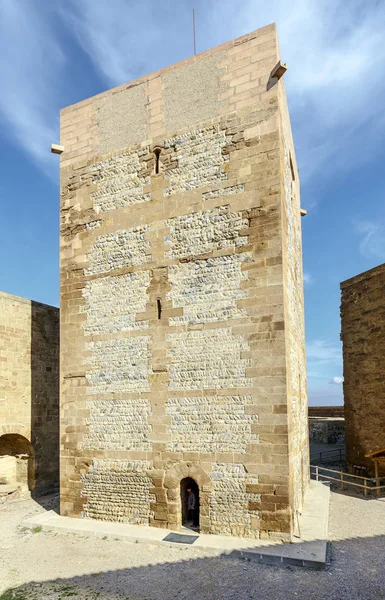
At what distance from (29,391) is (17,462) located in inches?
87.4

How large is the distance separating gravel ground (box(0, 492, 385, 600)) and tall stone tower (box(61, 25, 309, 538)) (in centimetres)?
103

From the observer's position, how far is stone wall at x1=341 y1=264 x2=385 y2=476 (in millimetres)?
14906

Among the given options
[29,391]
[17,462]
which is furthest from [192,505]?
[17,462]

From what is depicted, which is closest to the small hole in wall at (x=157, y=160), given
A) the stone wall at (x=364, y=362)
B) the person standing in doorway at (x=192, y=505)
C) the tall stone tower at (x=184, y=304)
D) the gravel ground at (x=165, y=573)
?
the tall stone tower at (x=184, y=304)

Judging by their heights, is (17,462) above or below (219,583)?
above

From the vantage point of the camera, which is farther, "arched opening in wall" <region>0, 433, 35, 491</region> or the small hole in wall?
"arched opening in wall" <region>0, 433, 35, 491</region>

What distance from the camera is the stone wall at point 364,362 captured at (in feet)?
48.9

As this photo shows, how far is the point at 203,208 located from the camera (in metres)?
9.96

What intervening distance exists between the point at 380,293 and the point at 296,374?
586cm

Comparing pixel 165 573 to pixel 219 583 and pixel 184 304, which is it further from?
pixel 184 304

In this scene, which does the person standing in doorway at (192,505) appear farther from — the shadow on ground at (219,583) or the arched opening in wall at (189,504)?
the shadow on ground at (219,583)

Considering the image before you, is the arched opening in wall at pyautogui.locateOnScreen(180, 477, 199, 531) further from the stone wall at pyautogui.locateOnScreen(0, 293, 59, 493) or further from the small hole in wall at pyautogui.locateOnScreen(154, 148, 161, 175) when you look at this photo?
the small hole in wall at pyautogui.locateOnScreen(154, 148, 161, 175)

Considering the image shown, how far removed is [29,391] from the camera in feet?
45.1

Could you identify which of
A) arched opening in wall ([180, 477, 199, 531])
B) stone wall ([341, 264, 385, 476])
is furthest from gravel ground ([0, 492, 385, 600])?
stone wall ([341, 264, 385, 476])
